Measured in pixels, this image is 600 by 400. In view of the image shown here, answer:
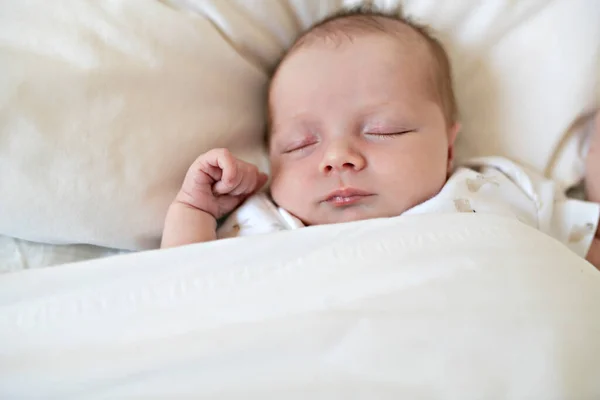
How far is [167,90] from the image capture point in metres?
1.00

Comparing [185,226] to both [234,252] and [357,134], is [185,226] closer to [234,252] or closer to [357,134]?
[234,252]

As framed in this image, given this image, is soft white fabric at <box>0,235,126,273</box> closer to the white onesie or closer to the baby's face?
the white onesie

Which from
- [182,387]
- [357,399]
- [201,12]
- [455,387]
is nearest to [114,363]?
[182,387]

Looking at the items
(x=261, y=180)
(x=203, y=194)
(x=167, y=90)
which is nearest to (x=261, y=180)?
(x=261, y=180)

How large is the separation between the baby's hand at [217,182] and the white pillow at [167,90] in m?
0.06

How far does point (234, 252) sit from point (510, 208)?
0.52 m

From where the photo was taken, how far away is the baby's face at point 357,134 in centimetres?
92

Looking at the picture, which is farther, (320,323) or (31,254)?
(31,254)

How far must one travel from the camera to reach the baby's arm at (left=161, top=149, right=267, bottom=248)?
934 mm

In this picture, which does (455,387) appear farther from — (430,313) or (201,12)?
(201,12)

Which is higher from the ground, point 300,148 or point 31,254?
point 300,148

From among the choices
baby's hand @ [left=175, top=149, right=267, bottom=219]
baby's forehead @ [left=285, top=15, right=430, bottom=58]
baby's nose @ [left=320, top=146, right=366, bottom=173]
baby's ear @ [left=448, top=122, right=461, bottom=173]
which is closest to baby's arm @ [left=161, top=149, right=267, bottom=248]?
baby's hand @ [left=175, top=149, right=267, bottom=219]

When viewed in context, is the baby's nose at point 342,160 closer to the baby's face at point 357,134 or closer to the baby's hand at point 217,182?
the baby's face at point 357,134

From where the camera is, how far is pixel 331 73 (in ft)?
3.23
